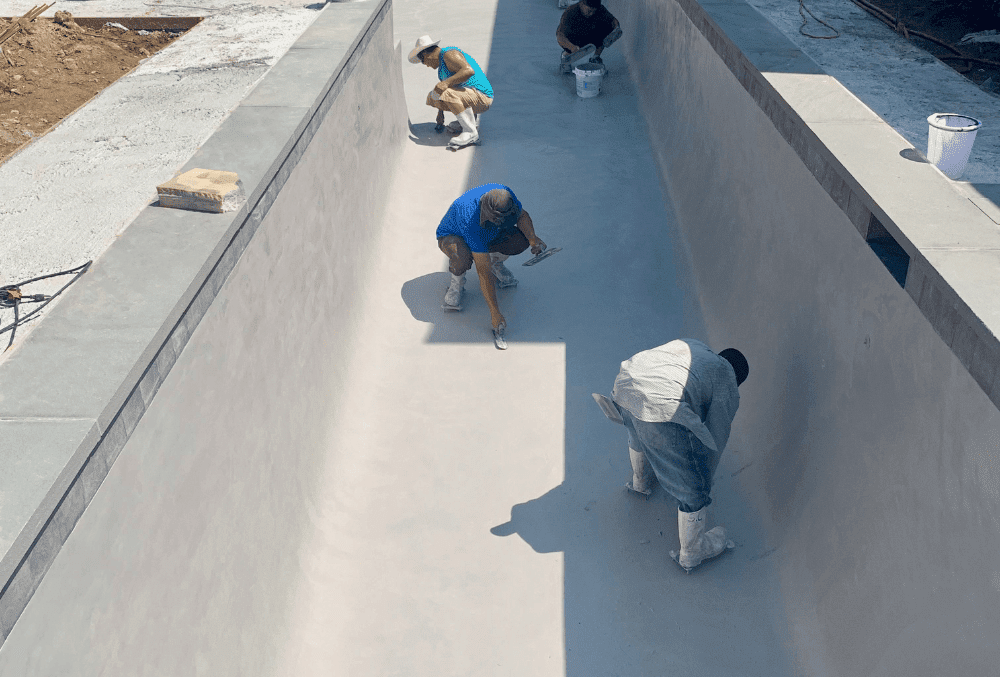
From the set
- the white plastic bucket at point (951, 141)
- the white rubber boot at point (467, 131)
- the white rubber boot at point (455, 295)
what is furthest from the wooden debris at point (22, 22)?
the white plastic bucket at point (951, 141)

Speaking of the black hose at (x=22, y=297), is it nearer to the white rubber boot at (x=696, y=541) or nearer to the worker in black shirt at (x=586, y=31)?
the white rubber boot at (x=696, y=541)

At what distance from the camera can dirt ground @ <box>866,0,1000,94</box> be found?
6035 mm

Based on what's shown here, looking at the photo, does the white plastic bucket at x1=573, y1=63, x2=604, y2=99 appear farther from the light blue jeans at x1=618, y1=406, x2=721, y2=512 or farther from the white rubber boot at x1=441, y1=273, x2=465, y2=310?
the light blue jeans at x1=618, y1=406, x2=721, y2=512

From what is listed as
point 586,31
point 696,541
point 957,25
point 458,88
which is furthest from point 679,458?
point 586,31

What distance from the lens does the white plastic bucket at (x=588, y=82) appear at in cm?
999

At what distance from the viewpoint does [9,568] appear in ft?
6.93

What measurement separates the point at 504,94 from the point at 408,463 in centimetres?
653

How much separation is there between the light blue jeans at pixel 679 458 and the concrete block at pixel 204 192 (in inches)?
86.9

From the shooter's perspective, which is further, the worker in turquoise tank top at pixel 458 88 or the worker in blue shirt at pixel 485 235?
the worker in turquoise tank top at pixel 458 88

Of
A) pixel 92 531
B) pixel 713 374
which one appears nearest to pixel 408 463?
pixel 713 374

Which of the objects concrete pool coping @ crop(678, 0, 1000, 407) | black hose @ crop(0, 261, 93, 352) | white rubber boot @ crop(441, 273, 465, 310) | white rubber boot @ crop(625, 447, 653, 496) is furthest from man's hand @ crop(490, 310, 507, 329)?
black hose @ crop(0, 261, 93, 352)

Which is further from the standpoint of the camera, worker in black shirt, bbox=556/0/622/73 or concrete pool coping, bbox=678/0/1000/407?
worker in black shirt, bbox=556/0/622/73

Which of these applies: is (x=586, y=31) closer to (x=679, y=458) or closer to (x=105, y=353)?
(x=679, y=458)

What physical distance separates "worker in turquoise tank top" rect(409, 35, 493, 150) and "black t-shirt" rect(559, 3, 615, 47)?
2.11 m
